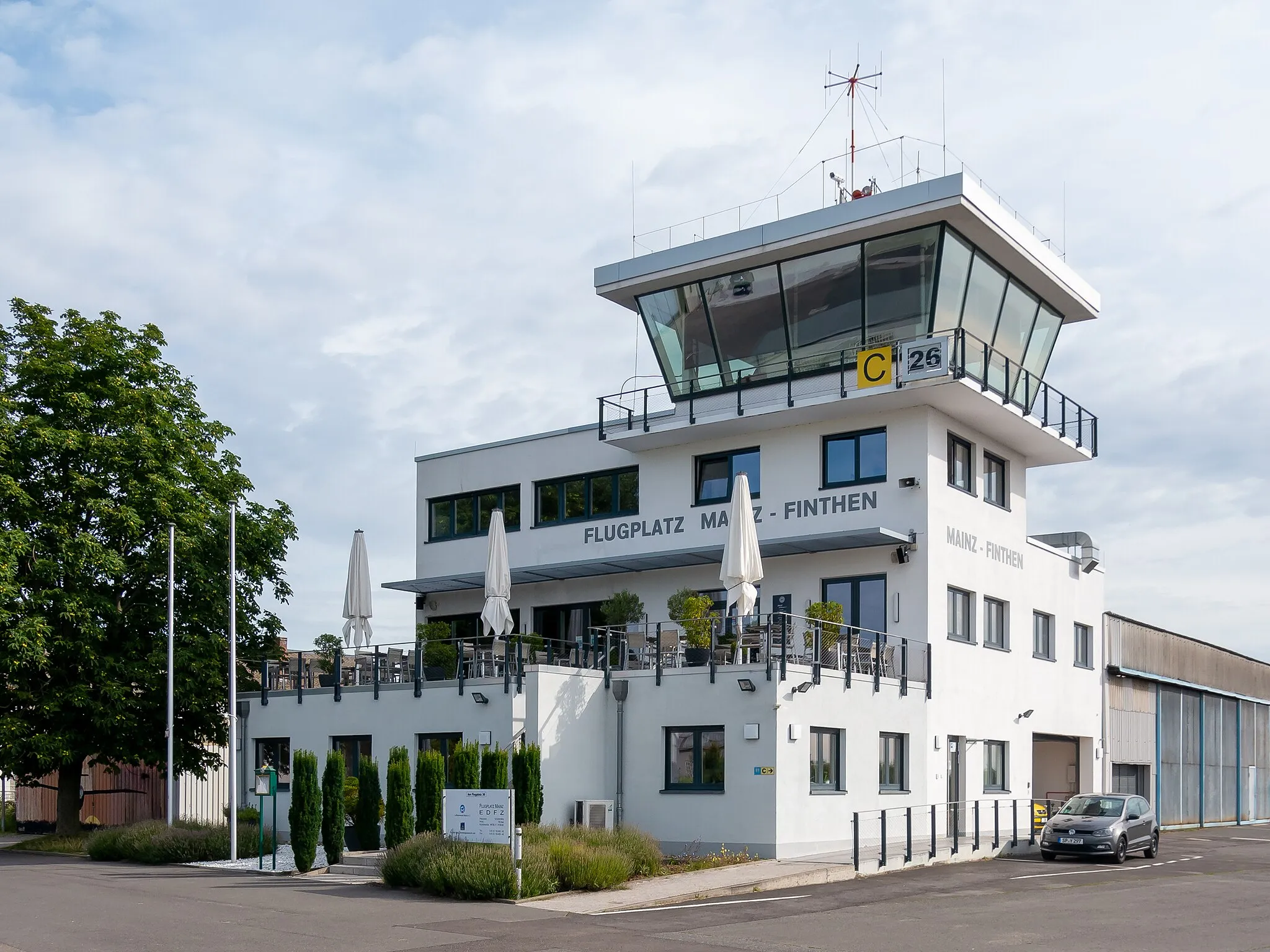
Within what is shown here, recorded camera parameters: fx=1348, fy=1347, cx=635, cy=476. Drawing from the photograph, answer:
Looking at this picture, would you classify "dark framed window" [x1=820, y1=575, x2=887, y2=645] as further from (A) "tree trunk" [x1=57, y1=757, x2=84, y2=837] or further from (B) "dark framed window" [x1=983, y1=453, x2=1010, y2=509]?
(A) "tree trunk" [x1=57, y1=757, x2=84, y2=837]

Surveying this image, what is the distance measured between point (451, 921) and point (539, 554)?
1684 centimetres

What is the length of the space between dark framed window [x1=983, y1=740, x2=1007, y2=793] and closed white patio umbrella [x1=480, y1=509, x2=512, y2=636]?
10.9 meters

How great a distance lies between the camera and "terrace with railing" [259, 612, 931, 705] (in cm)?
2348

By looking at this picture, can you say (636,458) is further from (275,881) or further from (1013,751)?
(275,881)

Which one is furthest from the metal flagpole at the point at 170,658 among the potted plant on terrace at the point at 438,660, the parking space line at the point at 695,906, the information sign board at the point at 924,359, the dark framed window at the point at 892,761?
the information sign board at the point at 924,359

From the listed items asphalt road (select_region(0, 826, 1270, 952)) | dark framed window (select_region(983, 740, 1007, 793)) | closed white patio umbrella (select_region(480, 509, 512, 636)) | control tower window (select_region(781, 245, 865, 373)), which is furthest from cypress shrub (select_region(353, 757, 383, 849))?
dark framed window (select_region(983, 740, 1007, 793))

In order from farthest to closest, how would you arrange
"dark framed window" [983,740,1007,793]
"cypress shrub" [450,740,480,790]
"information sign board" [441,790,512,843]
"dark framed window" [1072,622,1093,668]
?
"dark framed window" [1072,622,1093,668] → "dark framed window" [983,740,1007,793] → "cypress shrub" [450,740,480,790] → "information sign board" [441,790,512,843]

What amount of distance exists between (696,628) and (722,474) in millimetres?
6297

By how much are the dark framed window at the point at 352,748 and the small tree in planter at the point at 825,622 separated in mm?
8703

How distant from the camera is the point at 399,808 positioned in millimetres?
21766

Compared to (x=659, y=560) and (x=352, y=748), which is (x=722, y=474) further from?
(x=352, y=748)

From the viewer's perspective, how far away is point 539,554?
32375 millimetres

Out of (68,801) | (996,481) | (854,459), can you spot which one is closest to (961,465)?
(996,481)

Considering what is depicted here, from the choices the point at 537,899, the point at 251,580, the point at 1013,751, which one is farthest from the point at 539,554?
the point at 537,899
